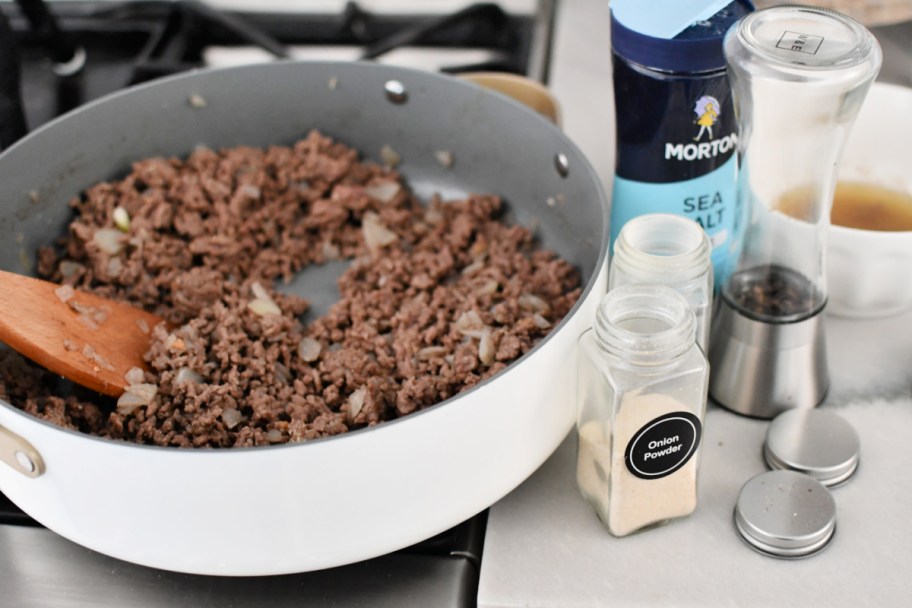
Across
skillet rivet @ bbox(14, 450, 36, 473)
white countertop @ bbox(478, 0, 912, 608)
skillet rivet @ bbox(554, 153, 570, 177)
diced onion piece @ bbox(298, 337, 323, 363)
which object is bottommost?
white countertop @ bbox(478, 0, 912, 608)

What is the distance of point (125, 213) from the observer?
111 centimetres

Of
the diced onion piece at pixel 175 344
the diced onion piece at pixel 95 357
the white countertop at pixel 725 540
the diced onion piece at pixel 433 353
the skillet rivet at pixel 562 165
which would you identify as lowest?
the white countertop at pixel 725 540

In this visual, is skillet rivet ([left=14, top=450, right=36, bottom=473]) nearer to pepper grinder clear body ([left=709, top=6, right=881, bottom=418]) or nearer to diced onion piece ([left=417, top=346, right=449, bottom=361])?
diced onion piece ([left=417, top=346, right=449, bottom=361])

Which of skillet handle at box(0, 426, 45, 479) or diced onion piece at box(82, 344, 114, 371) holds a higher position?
skillet handle at box(0, 426, 45, 479)

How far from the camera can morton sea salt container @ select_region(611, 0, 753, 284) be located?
84cm

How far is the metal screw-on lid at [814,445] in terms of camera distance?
2.82 ft

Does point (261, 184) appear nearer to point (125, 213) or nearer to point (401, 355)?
point (125, 213)

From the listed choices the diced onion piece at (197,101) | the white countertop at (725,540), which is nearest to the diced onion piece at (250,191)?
the diced onion piece at (197,101)

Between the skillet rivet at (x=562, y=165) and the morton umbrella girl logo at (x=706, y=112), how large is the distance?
15cm

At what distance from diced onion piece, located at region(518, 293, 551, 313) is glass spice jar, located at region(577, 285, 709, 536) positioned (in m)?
0.17

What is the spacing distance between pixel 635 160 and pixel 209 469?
0.50 m

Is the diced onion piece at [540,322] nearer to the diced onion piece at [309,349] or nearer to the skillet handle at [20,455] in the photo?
the diced onion piece at [309,349]

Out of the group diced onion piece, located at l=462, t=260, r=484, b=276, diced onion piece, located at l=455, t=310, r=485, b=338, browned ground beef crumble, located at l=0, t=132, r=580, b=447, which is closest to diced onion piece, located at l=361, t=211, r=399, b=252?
browned ground beef crumble, located at l=0, t=132, r=580, b=447

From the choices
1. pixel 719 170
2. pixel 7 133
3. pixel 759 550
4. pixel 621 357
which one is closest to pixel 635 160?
pixel 719 170
